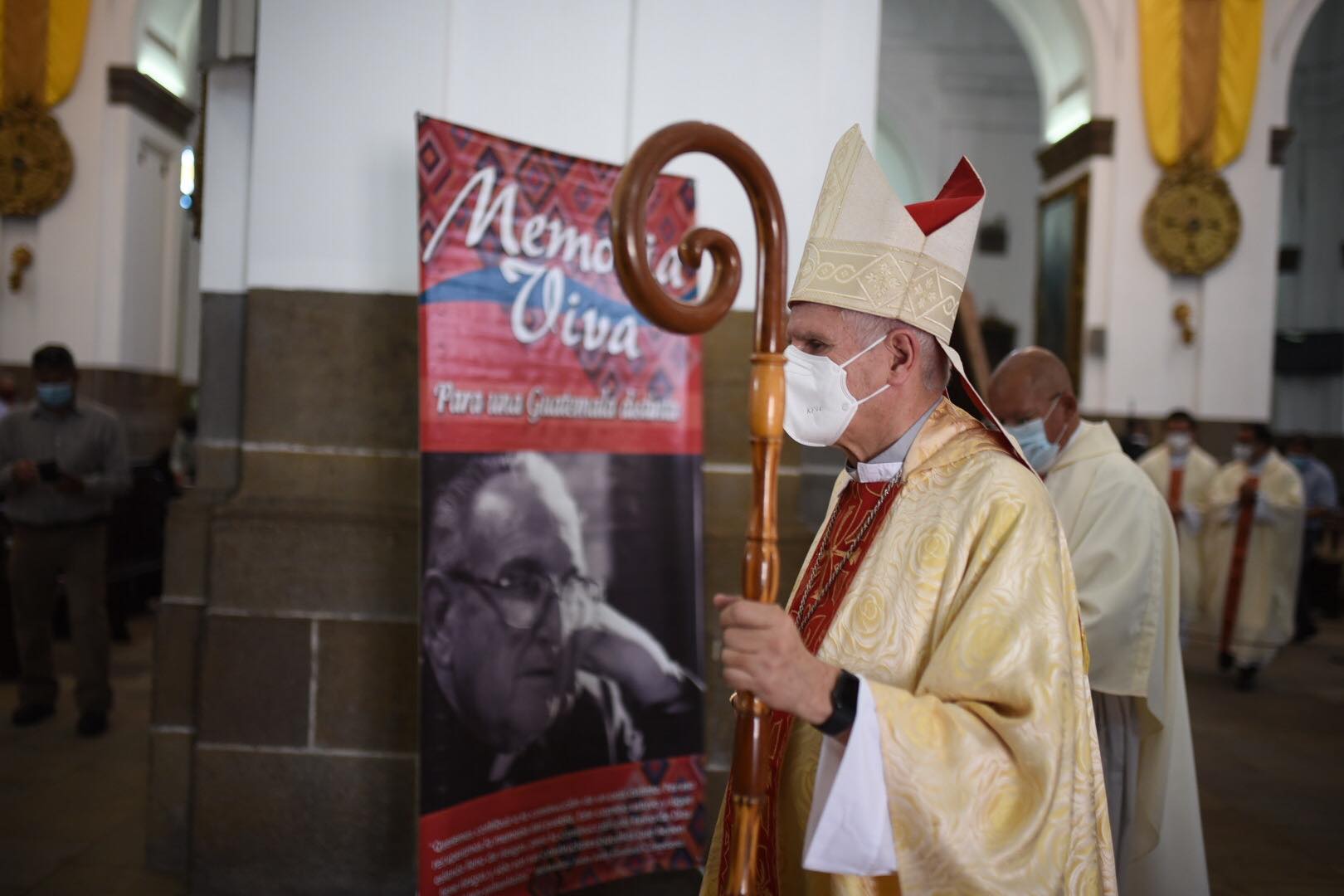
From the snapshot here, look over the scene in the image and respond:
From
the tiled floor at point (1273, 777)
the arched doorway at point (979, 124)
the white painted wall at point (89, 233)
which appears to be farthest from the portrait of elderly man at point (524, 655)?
the arched doorway at point (979, 124)

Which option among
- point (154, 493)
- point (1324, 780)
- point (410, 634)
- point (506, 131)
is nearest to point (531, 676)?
point (410, 634)

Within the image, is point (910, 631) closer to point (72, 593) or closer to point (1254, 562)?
point (72, 593)

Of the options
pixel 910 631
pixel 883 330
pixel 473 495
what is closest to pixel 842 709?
pixel 910 631

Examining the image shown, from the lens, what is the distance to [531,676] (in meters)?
3.36

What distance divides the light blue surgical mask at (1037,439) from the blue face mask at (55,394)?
4.59m

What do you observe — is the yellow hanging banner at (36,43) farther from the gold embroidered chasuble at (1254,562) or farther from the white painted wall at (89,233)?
the gold embroidered chasuble at (1254,562)

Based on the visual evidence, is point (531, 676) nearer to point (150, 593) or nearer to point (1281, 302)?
point (150, 593)

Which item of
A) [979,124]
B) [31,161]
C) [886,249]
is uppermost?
[979,124]

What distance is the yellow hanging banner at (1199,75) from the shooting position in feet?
31.1

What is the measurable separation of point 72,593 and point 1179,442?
24.9 ft

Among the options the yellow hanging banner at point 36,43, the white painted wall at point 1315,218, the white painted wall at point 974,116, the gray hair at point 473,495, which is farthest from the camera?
the white painted wall at point 1315,218

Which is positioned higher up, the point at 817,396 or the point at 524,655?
the point at 817,396

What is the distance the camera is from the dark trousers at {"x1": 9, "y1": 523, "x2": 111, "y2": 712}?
5352 millimetres

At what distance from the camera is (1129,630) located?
2943 millimetres
